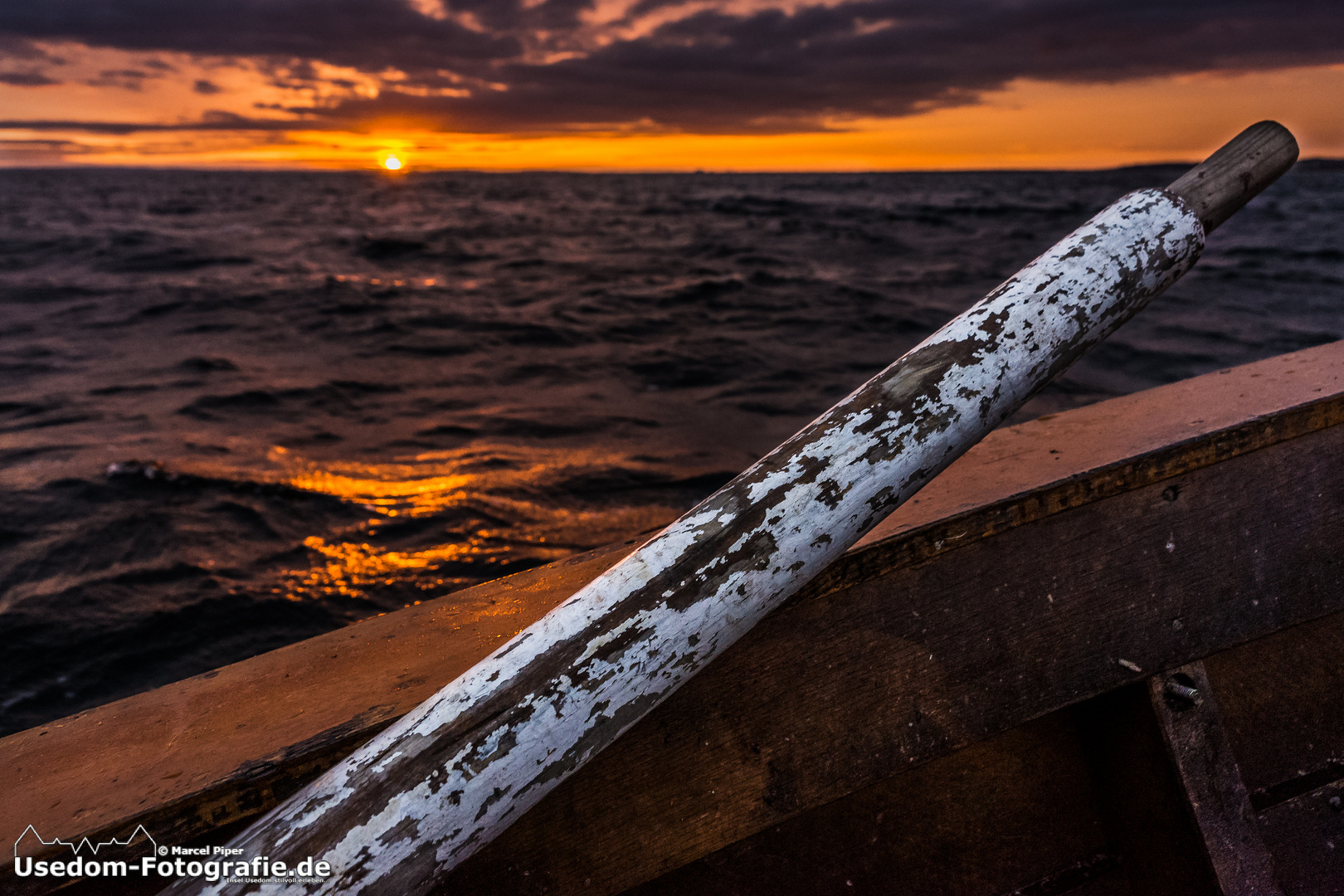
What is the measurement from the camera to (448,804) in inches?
25.3

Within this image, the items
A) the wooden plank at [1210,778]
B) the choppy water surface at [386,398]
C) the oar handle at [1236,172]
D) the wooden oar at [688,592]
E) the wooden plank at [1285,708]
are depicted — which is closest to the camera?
the wooden oar at [688,592]

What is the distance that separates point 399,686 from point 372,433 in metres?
5.46

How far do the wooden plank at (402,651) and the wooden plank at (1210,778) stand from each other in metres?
0.37

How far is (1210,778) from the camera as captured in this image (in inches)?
52.7

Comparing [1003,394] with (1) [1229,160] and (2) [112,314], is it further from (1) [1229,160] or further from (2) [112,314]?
(2) [112,314]

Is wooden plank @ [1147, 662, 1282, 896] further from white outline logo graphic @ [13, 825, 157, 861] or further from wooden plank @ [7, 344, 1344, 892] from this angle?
white outline logo graphic @ [13, 825, 157, 861]

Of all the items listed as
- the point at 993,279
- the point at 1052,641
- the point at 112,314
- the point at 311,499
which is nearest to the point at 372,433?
the point at 311,499

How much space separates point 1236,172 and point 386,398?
7060mm

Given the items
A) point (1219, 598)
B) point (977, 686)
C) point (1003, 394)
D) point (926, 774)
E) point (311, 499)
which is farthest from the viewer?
point (311, 499)

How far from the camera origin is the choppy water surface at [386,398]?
3.86m

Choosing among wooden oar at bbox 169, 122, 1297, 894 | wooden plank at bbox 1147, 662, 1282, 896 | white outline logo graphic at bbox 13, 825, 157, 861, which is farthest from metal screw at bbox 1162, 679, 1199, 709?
white outline logo graphic at bbox 13, 825, 157, 861

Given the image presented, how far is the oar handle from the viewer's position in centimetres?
100

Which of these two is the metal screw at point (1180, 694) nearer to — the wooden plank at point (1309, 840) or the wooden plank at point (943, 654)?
the wooden plank at point (943, 654)

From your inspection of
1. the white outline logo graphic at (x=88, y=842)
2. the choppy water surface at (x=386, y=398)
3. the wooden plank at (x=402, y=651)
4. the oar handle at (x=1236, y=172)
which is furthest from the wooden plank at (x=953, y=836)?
the choppy water surface at (x=386, y=398)
